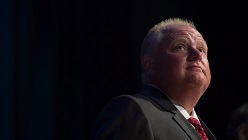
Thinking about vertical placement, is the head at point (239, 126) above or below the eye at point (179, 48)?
below

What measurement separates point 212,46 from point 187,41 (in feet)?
4.36

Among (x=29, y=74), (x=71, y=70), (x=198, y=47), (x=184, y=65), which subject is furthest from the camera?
(x=71, y=70)

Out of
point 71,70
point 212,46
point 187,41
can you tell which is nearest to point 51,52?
point 71,70

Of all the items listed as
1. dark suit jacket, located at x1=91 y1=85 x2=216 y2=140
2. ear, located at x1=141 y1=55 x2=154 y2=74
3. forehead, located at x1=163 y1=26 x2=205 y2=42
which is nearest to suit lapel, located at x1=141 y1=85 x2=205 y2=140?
dark suit jacket, located at x1=91 y1=85 x2=216 y2=140

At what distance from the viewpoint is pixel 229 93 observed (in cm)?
325

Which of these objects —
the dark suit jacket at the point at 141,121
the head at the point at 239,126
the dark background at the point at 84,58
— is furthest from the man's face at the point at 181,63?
the dark background at the point at 84,58

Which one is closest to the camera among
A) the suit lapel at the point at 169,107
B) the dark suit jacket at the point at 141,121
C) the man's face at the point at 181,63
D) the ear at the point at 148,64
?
the dark suit jacket at the point at 141,121

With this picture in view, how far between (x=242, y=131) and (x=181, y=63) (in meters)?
0.44

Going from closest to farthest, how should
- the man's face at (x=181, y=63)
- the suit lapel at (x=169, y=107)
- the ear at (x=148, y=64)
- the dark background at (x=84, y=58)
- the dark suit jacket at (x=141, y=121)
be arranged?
the dark suit jacket at (x=141, y=121) → the suit lapel at (x=169, y=107) → the man's face at (x=181, y=63) → the ear at (x=148, y=64) → the dark background at (x=84, y=58)

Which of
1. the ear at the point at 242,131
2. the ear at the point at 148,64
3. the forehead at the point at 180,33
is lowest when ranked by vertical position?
the ear at the point at 242,131

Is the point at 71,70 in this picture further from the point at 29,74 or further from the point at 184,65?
the point at 184,65

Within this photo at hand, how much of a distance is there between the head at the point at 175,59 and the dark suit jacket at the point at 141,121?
0.12 meters

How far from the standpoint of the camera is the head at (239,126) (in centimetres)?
205

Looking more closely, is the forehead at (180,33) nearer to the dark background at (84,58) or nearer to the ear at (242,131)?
the ear at (242,131)
